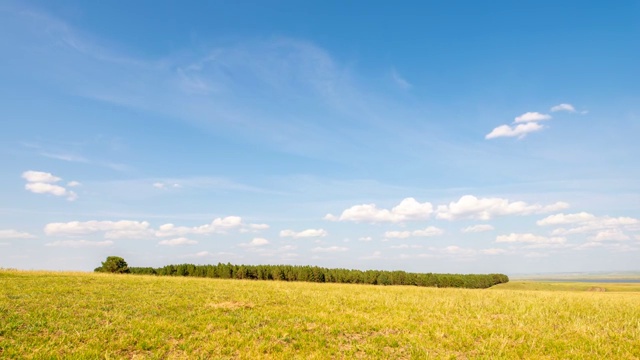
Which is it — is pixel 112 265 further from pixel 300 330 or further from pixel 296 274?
pixel 300 330

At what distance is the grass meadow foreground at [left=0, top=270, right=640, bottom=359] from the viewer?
14148mm

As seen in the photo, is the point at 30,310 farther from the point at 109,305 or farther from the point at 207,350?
the point at 207,350

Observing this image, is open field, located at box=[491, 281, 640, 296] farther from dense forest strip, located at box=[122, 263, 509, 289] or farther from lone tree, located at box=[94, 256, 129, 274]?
lone tree, located at box=[94, 256, 129, 274]

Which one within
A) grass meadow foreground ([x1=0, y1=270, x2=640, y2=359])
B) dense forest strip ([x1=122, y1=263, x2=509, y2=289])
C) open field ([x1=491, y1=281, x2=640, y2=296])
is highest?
grass meadow foreground ([x1=0, y1=270, x2=640, y2=359])

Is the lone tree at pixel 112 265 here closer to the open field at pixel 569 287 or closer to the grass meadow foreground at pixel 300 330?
the grass meadow foreground at pixel 300 330

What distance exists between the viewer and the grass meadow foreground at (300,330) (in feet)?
46.4

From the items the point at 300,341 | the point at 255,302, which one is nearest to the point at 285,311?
the point at 255,302

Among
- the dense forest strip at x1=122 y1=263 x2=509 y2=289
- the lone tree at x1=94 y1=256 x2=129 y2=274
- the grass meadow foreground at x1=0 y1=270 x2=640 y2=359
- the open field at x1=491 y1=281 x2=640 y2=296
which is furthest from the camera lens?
the dense forest strip at x1=122 y1=263 x2=509 y2=289

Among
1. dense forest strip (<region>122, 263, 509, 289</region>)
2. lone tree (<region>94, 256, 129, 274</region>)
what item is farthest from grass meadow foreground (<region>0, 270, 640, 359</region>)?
dense forest strip (<region>122, 263, 509, 289</region>)

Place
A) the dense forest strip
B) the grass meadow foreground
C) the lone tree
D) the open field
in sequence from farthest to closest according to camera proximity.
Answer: the dense forest strip < the open field < the lone tree < the grass meadow foreground

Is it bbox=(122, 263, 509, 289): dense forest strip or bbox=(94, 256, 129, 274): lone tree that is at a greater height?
bbox=(94, 256, 129, 274): lone tree

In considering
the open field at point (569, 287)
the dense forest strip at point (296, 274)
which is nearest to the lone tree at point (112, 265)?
the dense forest strip at point (296, 274)

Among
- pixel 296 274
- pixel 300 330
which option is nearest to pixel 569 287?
pixel 296 274

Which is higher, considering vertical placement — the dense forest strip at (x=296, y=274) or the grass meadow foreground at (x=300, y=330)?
the grass meadow foreground at (x=300, y=330)
